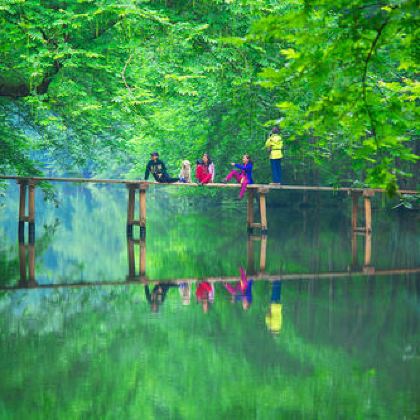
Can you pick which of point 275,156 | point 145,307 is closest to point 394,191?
point 145,307

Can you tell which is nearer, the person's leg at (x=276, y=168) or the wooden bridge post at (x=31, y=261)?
the wooden bridge post at (x=31, y=261)

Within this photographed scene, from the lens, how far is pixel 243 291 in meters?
17.6

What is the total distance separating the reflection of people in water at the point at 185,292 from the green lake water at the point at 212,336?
2.8 inches

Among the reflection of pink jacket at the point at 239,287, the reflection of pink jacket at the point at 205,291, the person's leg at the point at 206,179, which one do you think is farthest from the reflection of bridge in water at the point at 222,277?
the person's leg at the point at 206,179

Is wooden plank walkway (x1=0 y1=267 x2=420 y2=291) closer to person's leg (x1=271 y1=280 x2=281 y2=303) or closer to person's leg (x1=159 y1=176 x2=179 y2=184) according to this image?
person's leg (x1=271 y1=280 x2=281 y2=303)

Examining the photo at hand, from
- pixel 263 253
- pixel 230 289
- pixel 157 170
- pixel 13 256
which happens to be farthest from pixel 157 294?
pixel 157 170

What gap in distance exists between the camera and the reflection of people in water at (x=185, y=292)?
53.1ft

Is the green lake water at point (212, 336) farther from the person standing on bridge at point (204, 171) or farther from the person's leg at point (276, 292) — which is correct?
the person standing on bridge at point (204, 171)

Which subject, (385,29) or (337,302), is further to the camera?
(337,302)

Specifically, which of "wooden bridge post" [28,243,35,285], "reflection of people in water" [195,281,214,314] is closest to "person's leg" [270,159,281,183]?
"wooden bridge post" [28,243,35,285]

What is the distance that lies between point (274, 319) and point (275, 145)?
15029mm

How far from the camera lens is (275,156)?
96.4 feet

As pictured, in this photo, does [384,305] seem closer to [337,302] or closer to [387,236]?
[337,302]

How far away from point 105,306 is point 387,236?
57.2ft
